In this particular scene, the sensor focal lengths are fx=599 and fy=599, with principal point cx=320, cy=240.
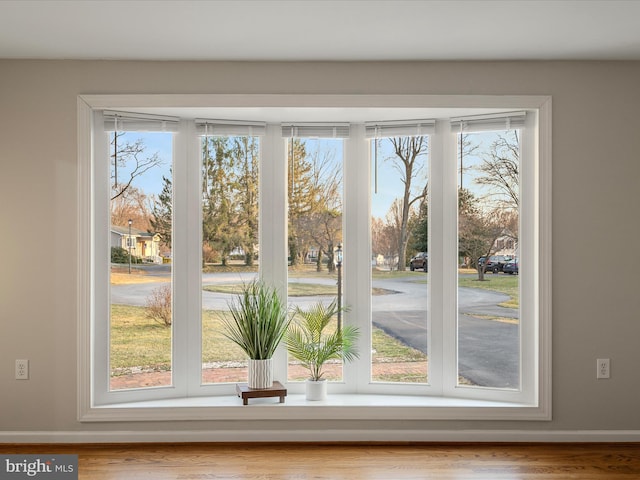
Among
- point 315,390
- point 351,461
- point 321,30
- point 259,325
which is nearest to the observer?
point 321,30

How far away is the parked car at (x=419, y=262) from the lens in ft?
13.4

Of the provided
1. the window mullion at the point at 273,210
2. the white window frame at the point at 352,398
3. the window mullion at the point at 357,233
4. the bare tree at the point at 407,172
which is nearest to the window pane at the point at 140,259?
the white window frame at the point at 352,398

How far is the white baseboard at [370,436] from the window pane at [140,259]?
1.17 ft

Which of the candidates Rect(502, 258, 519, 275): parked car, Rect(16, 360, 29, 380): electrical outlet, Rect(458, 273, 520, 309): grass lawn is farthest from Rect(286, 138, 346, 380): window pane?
Rect(16, 360, 29, 380): electrical outlet

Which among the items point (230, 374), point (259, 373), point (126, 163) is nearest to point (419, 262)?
point (259, 373)

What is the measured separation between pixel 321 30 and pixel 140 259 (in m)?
1.91

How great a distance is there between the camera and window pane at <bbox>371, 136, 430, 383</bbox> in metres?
4.09

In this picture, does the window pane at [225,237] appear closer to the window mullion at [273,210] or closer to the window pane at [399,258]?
the window mullion at [273,210]

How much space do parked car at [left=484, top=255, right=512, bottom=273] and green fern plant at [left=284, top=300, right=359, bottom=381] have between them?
0.99 metres

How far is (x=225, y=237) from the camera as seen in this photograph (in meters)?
4.11

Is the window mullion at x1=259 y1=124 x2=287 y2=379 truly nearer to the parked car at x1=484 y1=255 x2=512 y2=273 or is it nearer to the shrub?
the shrub

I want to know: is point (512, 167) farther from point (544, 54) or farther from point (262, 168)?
point (262, 168)

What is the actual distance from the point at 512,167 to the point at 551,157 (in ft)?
0.92

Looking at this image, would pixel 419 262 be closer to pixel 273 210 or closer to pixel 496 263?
pixel 496 263
